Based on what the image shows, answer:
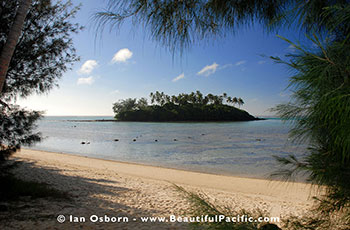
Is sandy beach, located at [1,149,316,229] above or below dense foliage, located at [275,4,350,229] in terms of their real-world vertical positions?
below

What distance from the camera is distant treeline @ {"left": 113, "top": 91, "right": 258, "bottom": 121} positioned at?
87.8 meters

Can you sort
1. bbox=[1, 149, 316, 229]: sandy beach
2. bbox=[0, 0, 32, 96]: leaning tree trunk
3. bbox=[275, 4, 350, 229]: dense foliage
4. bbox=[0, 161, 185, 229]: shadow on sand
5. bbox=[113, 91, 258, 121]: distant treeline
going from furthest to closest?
bbox=[113, 91, 258, 121]: distant treeline → bbox=[1, 149, 316, 229]: sandy beach → bbox=[0, 161, 185, 229]: shadow on sand → bbox=[0, 0, 32, 96]: leaning tree trunk → bbox=[275, 4, 350, 229]: dense foliage

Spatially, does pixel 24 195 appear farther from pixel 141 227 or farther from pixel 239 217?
pixel 239 217

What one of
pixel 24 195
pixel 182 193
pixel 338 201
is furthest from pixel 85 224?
pixel 338 201

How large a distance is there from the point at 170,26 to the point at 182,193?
4.66 feet

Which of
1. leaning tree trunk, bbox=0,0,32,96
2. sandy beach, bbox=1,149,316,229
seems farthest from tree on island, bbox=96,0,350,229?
leaning tree trunk, bbox=0,0,32,96

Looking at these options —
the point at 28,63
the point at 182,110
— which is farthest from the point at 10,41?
the point at 182,110

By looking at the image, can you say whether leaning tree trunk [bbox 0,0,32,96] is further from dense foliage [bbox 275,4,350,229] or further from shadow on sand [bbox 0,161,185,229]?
dense foliage [bbox 275,4,350,229]

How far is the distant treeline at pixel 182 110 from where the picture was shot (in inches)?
3455

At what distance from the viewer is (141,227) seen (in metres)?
3.73

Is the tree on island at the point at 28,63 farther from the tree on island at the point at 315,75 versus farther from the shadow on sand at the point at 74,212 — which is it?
the tree on island at the point at 315,75

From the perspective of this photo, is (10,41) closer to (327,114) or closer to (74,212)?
(327,114)

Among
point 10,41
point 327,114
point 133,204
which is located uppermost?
point 10,41

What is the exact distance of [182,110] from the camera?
94938 millimetres
